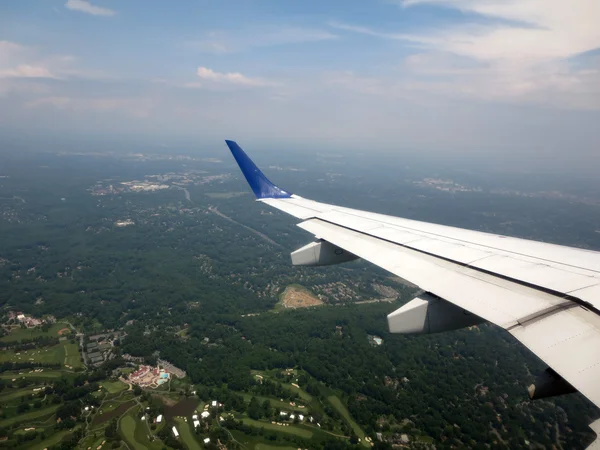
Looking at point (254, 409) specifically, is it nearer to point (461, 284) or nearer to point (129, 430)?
point (129, 430)

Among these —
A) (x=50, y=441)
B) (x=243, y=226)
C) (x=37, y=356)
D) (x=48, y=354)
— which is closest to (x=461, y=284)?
(x=50, y=441)

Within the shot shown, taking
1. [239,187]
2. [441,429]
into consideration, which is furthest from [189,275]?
[239,187]

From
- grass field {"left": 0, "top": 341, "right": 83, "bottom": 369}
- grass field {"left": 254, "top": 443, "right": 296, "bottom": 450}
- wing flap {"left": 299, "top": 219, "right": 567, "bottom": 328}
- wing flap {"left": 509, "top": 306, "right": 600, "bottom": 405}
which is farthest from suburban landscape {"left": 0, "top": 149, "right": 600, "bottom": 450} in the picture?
wing flap {"left": 509, "top": 306, "right": 600, "bottom": 405}

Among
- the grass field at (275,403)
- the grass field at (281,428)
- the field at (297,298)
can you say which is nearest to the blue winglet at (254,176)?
the grass field at (281,428)

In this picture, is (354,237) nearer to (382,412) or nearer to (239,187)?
(382,412)

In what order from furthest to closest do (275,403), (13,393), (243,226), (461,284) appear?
1. (243,226)
2. (13,393)
3. (275,403)
4. (461,284)
